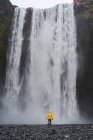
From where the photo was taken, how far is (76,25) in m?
44.6

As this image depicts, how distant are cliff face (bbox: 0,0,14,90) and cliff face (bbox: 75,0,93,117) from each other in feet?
28.5

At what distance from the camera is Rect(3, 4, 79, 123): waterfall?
40906 mm

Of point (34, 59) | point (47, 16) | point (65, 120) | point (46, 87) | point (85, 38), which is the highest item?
point (47, 16)

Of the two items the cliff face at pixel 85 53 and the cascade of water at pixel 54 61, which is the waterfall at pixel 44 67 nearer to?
the cascade of water at pixel 54 61

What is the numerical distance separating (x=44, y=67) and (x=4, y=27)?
7.27 m

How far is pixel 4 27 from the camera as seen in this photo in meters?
44.6

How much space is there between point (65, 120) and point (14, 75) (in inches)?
337

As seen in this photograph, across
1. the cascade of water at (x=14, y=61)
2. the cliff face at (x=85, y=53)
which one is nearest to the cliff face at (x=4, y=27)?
the cascade of water at (x=14, y=61)

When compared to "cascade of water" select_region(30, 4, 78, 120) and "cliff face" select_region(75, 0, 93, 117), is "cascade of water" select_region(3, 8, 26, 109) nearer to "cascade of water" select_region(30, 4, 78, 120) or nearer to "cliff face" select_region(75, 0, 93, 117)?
"cascade of water" select_region(30, 4, 78, 120)

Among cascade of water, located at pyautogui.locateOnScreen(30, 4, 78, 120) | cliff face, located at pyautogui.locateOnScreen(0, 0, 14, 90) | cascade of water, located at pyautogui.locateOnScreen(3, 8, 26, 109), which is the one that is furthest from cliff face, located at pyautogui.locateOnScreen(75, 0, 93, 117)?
cliff face, located at pyautogui.locateOnScreen(0, 0, 14, 90)

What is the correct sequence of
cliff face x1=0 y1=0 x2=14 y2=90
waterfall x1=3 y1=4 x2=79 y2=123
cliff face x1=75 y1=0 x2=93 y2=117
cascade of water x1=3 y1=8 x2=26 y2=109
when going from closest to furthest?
waterfall x1=3 y1=4 x2=79 y2=123 → cascade of water x1=3 y1=8 x2=26 y2=109 → cliff face x1=75 y1=0 x2=93 y2=117 → cliff face x1=0 y1=0 x2=14 y2=90

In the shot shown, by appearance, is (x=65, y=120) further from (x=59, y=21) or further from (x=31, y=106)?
(x=59, y=21)

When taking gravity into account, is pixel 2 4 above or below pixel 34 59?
above

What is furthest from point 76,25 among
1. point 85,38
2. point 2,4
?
point 2,4
